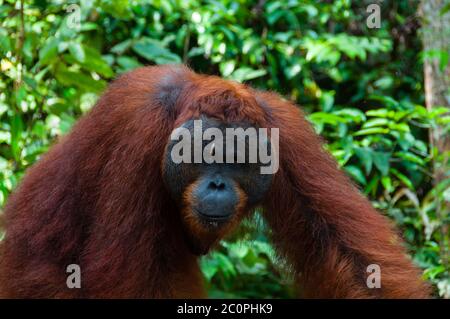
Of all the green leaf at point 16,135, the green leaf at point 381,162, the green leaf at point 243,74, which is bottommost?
the green leaf at point 381,162

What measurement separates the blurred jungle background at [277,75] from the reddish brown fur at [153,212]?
52 centimetres

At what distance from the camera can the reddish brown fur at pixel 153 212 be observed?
4.16 meters

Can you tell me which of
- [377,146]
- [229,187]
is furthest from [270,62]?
[229,187]

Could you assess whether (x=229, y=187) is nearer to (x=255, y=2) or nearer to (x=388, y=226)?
(x=388, y=226)

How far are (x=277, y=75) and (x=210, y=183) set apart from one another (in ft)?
12.2

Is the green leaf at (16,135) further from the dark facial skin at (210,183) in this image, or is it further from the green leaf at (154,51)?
the dark facial skin at (210,183)

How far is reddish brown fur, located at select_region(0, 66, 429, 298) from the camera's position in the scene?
4156 millimetres

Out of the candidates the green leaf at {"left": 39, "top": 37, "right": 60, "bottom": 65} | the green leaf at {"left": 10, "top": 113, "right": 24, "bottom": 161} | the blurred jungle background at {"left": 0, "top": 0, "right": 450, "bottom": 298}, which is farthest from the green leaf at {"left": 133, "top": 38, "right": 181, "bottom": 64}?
the green leaf at {"left": 10, "top": 113, "right": 24, "bottom": 161}

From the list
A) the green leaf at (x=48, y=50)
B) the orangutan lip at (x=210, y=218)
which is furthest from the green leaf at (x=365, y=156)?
the green leaf at (x=48, y=50)

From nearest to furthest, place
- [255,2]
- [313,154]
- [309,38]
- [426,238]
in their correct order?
[313,154], [426,238], [309,38], [255,2]

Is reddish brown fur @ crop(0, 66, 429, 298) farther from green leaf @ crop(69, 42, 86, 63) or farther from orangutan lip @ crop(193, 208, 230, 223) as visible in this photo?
green leaf @ crop(69, 42, 86, 63)

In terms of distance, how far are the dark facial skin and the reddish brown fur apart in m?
0.13

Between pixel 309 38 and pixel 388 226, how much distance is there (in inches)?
121

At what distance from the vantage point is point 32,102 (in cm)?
625
